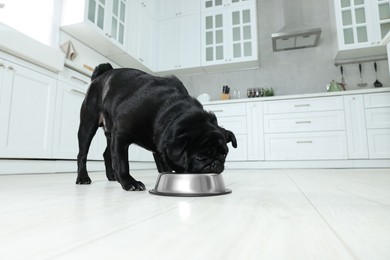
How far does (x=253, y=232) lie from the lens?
445 mm

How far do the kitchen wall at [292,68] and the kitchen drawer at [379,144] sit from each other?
1.07 m

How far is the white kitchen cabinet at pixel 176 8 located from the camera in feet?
16.5

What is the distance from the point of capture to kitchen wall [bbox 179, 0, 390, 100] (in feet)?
15.0

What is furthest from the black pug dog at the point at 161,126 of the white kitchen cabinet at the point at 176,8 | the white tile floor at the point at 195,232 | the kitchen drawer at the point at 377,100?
the white kitchen cabinet at the point at 176,8

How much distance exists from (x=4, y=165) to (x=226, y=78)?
12.8ft

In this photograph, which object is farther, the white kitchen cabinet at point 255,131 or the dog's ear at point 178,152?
the white kitchen cabinet at point 255,131

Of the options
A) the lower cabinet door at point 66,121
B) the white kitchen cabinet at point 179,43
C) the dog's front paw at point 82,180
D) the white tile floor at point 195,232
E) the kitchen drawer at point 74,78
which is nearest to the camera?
the white tile floor at point 195,232

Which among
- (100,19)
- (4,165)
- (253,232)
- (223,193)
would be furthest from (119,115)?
(100,19)

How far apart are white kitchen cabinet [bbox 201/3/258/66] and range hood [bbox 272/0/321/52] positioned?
0.45 metres

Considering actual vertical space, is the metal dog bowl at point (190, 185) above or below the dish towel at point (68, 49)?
below

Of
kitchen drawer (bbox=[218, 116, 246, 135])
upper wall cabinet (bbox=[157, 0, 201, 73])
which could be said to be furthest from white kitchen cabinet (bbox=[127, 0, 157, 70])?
kitchen drawer (bbox=[218, 116, 246, 135])

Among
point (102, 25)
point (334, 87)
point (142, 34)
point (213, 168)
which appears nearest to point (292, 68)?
point (334, 87)

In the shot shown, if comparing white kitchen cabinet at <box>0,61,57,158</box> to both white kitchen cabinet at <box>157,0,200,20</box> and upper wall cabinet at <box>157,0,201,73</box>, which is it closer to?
upper wall cabinet at <box>157,0,201,73</box>

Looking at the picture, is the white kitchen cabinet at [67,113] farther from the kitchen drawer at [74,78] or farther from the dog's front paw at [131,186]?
the dog's front paw at [131,186]
